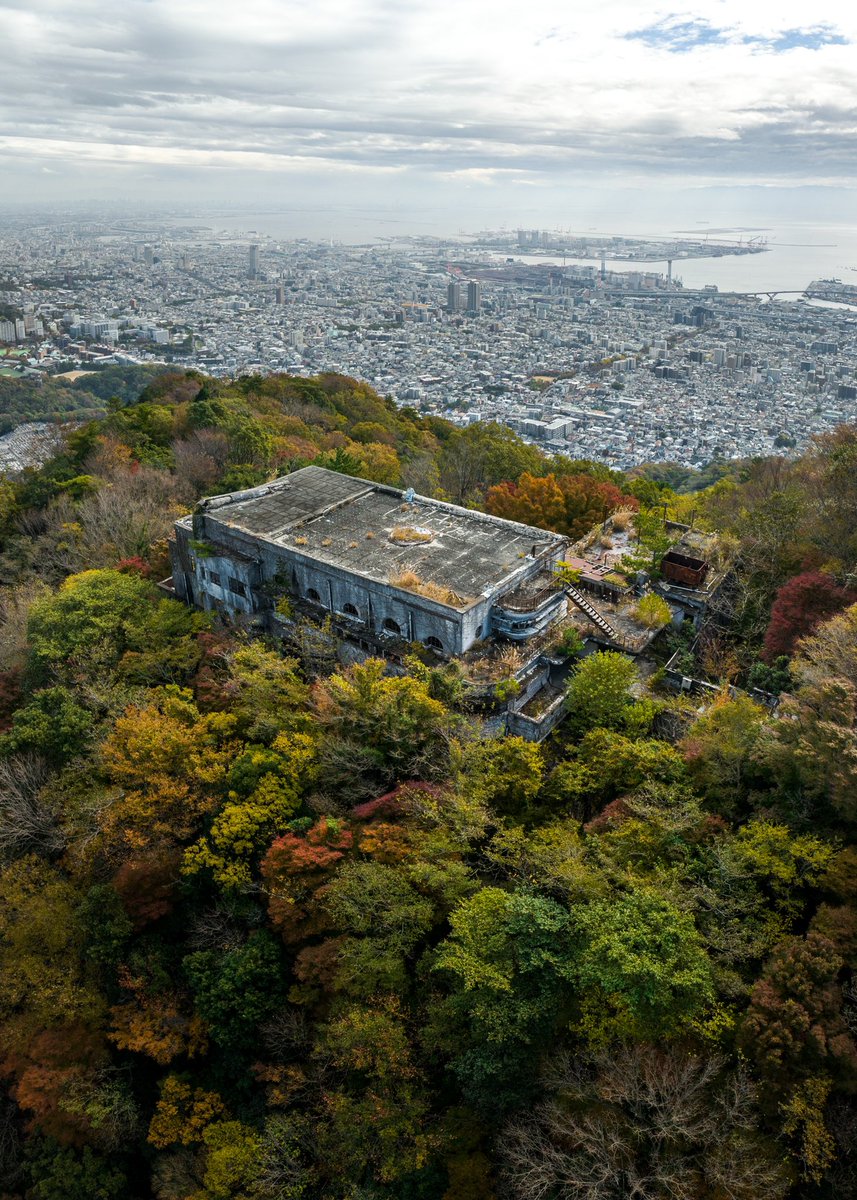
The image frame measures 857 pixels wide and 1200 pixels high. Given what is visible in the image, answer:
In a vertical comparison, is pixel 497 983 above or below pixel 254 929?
above

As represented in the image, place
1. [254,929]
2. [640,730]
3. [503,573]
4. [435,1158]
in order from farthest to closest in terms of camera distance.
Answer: [503,573] → [640,730] → [254,929] → [435,1158]

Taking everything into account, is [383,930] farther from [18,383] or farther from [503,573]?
[18,383]

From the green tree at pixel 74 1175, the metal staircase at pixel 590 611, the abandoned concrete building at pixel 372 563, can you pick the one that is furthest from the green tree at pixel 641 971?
the green tree at pixel 74 1175

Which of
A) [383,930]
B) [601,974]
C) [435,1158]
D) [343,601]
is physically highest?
[343,601]

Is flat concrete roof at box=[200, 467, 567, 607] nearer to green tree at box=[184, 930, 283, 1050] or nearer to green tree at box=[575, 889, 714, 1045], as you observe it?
green tree at box=[575, 889, 714, 1045]

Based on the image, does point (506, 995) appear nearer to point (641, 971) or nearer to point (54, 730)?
point (641, 971)

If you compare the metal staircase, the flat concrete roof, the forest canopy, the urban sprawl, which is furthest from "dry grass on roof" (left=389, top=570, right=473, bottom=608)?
the urban sprawl

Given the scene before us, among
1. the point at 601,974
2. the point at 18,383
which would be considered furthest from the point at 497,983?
the point at 18,383
